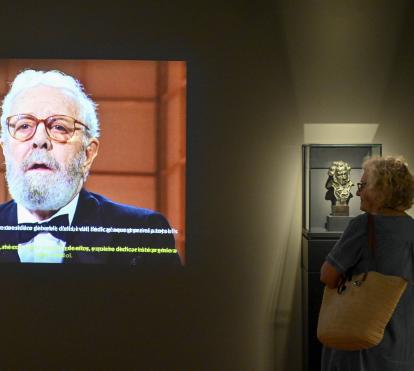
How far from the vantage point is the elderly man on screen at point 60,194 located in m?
3.55

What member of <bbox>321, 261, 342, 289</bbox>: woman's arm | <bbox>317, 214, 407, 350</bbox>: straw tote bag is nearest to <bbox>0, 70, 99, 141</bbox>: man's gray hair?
<bbox>321, 261, 342, 289</bbox>: woman's arm

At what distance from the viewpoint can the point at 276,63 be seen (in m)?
3.61

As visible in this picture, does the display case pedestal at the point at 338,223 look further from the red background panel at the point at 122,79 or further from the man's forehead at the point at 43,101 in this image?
the man's forehead at the point at 43,101

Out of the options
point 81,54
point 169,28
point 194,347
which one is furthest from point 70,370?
point 169,28

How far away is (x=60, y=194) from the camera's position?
3578 mm

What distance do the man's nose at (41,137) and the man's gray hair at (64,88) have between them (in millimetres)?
188

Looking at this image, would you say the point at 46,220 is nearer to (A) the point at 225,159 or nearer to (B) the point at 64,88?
(B) the point at 64,88

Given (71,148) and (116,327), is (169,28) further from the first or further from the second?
(116,327)

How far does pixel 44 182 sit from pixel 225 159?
1083 millimetres

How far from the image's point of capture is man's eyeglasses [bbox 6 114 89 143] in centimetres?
354

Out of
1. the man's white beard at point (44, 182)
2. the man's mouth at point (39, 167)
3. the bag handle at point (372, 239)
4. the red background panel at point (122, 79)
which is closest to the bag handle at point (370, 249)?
the bag handle at point (372, 239)

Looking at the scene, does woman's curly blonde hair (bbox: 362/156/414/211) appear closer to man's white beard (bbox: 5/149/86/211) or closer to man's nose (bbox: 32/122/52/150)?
man's white beard (bbox: 5/149/86/211)

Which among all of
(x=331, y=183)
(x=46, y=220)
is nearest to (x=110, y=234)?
(x=46, y=220)

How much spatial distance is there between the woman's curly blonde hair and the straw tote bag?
28 cm
